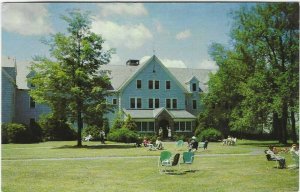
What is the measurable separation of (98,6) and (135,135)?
17.6ft

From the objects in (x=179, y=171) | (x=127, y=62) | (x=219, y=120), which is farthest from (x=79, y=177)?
(x=219, y=120)

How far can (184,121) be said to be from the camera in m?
18.2

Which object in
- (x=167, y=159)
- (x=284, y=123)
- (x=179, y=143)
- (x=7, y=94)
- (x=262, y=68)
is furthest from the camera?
(x=262, y=68)

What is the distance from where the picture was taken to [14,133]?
15.9m

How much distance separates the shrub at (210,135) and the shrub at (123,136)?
259 centimetres

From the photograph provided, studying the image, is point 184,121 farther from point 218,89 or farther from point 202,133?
point 218,89

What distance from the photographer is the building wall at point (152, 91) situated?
18.4 metres

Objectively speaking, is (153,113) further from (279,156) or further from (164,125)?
(279,156)

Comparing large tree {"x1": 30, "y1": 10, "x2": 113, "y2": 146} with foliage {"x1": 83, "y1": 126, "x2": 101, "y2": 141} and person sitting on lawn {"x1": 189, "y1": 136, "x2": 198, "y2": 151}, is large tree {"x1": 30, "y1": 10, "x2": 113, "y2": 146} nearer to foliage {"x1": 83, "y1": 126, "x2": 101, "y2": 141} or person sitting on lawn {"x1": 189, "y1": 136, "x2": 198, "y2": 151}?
foliage {"x1": 83, "y1": 126, "x2": 101, "y2": 141}

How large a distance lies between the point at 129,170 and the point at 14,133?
13.9ft

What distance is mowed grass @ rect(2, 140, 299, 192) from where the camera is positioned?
14.4 m

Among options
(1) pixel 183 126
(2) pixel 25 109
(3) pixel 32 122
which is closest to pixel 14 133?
(3) pixel 32 122

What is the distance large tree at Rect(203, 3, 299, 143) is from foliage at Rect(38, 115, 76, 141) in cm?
594

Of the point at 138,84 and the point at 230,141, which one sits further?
the point at 138,84
